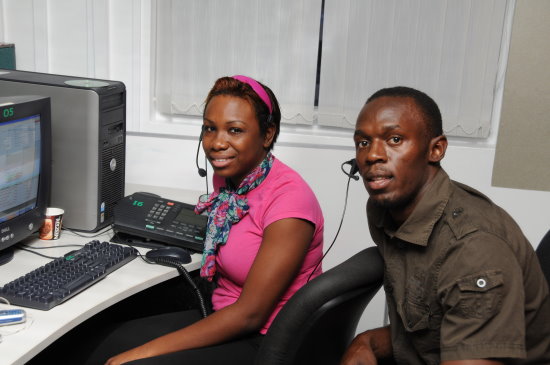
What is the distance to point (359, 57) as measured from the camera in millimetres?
2275

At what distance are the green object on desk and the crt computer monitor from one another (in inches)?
32.6

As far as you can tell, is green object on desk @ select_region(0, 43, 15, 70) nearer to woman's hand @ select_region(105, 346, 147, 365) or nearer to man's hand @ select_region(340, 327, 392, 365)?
woman's hand @ select_region(105, 346, 147, 365)

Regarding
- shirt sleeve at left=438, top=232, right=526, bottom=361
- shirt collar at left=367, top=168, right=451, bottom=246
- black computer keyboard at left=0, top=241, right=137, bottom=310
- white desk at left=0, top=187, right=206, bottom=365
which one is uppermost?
shirt collar at left=367, top=168, right=451, bottom=246

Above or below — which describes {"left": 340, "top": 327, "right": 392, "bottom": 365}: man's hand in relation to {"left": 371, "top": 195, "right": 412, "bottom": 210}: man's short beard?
below

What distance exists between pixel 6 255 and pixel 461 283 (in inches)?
44.3

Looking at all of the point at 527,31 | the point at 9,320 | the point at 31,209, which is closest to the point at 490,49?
the point at 527,31

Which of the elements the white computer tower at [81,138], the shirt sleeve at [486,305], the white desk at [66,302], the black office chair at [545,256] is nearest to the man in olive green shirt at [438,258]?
the shirt sleeve at [486,305]

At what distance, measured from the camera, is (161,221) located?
1750 millimetres

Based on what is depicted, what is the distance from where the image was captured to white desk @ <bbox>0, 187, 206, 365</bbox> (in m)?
1.16

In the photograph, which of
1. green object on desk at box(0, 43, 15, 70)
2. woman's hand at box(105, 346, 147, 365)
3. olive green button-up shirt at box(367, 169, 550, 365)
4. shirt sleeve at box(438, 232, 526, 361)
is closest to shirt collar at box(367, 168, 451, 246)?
olive green button-up shirt at box(367, 169, 550, 365)

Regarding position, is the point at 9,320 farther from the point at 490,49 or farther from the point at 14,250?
the point at 490,49

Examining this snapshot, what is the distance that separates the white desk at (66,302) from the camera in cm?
116

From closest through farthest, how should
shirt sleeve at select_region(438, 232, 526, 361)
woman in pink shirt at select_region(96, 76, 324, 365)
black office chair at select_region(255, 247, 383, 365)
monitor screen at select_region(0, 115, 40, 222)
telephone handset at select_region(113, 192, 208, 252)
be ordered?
shirt sleeve at select_region(438, 232, 526, 361)
black office chair at select_region(255, 247, 383, 365)
woman in pink shirt at select_region(96, 76, 324, 365)
monitor screen at select_region(0, 115, 40, 222)
telephone handset at select_region(113, 192, 208, 252)

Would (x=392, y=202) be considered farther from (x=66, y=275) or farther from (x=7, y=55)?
(x=7, y=55)
